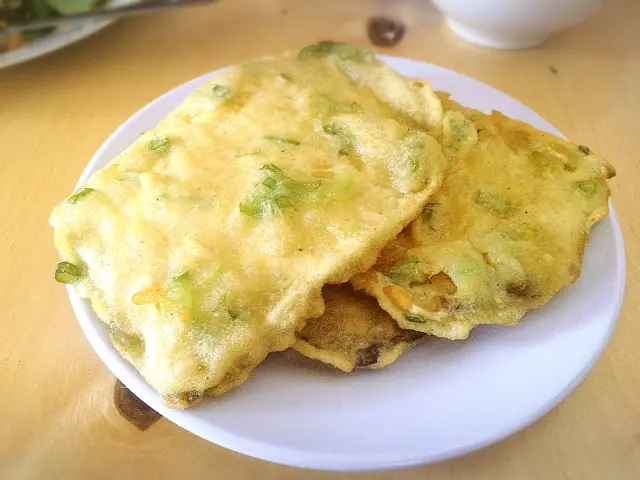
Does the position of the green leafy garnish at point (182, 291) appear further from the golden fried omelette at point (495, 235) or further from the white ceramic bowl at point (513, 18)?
the white ceramic bowl at point (513, 18)

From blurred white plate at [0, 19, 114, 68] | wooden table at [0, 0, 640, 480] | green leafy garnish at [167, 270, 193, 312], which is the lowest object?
wooden table at [0, 0, 640, 480]

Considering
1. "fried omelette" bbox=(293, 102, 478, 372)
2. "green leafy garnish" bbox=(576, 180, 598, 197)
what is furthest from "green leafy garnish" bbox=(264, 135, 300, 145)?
"green leafy garnish" bbox=(576, 180, 598, 197)

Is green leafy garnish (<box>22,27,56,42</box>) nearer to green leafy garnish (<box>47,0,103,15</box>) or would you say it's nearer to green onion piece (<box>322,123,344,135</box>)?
green leafy garnish (<box>47,0,103,15</box>)

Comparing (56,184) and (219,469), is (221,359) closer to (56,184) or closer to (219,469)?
(219,469)

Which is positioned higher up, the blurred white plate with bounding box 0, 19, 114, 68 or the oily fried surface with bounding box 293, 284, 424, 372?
the blurred white plate with bounding box 0, 19, 114, 68

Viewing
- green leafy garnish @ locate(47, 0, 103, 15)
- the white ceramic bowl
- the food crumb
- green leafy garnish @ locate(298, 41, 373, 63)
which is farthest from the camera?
the food crumb

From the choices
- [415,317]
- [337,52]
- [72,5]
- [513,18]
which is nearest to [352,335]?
[415,317]

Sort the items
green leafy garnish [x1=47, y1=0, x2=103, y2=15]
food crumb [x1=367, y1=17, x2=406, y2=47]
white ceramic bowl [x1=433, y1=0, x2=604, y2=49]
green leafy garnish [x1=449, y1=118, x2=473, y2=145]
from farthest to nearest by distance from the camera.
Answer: food crumb [x1=367, y1=17, x2=406, y2=47], green leafy garnish [x1=47, y1=0, x2=103, y2=15], white ceramic bowl [x1=433, y1=0, x2=604, y2=49], green leafy garnish [x1=449, y1=118, x2=473, y2=145]
